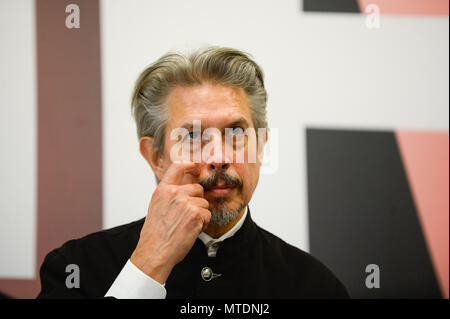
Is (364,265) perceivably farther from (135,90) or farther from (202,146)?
(135,90)

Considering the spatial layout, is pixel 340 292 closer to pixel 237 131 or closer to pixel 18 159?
pixel 237 131

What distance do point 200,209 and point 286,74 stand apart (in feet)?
2.43

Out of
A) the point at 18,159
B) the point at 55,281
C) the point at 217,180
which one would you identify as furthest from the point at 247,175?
the point at 18,159

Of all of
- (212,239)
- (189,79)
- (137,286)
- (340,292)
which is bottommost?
(340,292)

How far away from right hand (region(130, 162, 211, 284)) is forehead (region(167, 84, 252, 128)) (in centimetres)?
19

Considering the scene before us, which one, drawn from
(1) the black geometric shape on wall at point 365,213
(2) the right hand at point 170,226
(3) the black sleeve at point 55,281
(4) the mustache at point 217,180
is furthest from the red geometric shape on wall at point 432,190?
(3) the black sleeve at point 55,281

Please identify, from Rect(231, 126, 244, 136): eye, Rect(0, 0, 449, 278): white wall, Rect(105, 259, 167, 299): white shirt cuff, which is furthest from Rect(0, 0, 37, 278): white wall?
Rect(231, 126, 244, 136): eye

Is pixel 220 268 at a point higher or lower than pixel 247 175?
lower

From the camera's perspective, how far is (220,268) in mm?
1477

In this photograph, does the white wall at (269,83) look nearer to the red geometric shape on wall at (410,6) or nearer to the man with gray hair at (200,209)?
the red geometric shape on wall at (410,6)
